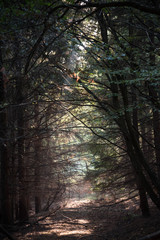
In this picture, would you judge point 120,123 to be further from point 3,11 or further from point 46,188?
point 46,188

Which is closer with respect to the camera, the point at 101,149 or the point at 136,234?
the point at 136,234

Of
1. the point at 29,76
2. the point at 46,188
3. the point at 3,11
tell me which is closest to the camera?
the point at 3,11

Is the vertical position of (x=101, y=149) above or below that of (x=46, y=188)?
above

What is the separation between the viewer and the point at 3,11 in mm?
4820

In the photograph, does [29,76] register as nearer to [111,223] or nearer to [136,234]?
[136,234]

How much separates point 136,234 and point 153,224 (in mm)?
834

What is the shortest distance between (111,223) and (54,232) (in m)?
3.34

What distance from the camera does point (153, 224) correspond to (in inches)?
327

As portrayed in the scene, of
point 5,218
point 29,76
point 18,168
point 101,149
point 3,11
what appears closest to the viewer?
point 3,11

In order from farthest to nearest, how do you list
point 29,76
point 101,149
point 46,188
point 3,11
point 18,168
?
point 101,149
point 46,188
point 18,168
point 29,76
point 3,11

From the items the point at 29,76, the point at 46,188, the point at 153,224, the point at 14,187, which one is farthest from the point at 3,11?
the point at 46,188

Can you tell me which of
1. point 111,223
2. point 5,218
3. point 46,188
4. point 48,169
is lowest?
point 111,223

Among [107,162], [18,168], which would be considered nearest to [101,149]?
[107,162]

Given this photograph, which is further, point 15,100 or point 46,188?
point 46,188
